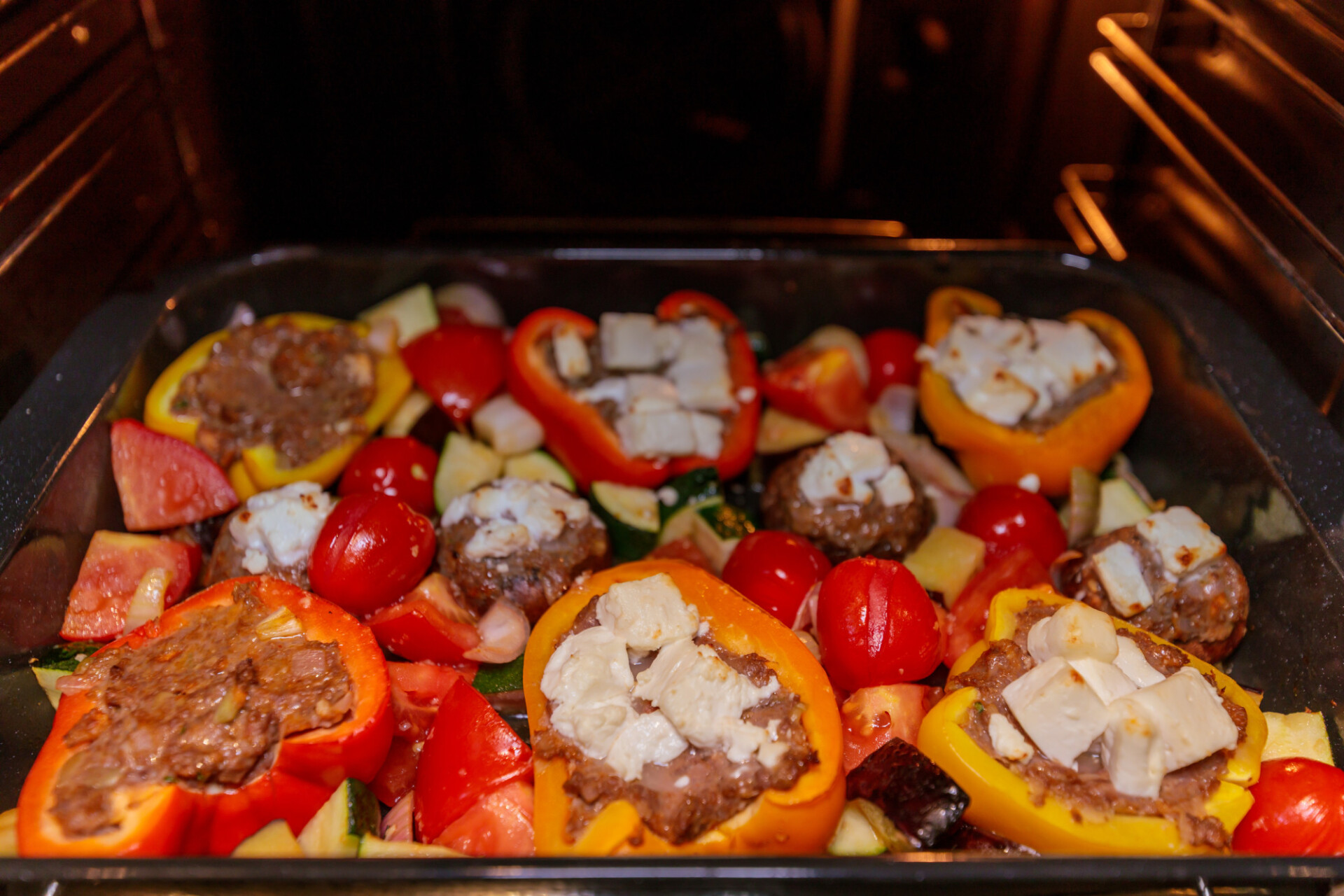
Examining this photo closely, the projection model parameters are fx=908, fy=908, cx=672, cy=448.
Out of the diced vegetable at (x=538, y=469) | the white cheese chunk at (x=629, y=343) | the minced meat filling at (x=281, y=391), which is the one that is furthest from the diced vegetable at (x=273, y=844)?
the white cheese chunk at (x=629, y=343)

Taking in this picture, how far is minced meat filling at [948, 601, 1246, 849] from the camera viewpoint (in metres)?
1.71

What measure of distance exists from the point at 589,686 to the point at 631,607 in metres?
0.18

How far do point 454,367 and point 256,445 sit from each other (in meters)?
0.57

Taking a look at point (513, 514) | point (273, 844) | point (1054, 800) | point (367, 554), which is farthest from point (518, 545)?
point (1054, 800)

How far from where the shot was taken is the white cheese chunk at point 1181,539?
210cm

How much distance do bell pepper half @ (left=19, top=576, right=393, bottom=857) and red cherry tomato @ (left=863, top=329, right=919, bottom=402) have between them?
169cm

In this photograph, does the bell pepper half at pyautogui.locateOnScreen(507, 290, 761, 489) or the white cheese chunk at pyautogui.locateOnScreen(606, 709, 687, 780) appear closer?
the white cheese chunk at pyautogui.locateOnScreen(606, 709, 687, 780)

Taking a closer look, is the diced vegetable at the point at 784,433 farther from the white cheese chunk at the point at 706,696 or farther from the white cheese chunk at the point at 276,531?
the white cheese chunk at the point at 276,531

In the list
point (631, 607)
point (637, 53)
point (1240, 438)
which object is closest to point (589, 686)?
point (631, 607)

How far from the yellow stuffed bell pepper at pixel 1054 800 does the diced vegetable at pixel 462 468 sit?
4.37ft

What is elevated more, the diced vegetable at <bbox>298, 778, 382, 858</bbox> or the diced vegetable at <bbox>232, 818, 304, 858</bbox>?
the diced vegetable at <bbox>232, 818, 304, 858</bbox>

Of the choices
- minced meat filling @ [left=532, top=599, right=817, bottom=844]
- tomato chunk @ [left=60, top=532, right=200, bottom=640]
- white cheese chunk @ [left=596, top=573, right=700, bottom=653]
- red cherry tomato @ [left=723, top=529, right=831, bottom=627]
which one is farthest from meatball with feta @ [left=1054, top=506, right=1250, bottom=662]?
tomato chunk @ [left=60, top=532, right=200, bottom=640]

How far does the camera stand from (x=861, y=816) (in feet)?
5.97

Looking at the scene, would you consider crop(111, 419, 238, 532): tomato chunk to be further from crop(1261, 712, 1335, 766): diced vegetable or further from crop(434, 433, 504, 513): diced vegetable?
crop(1261, 712, 1335, 766): diced vegetable
